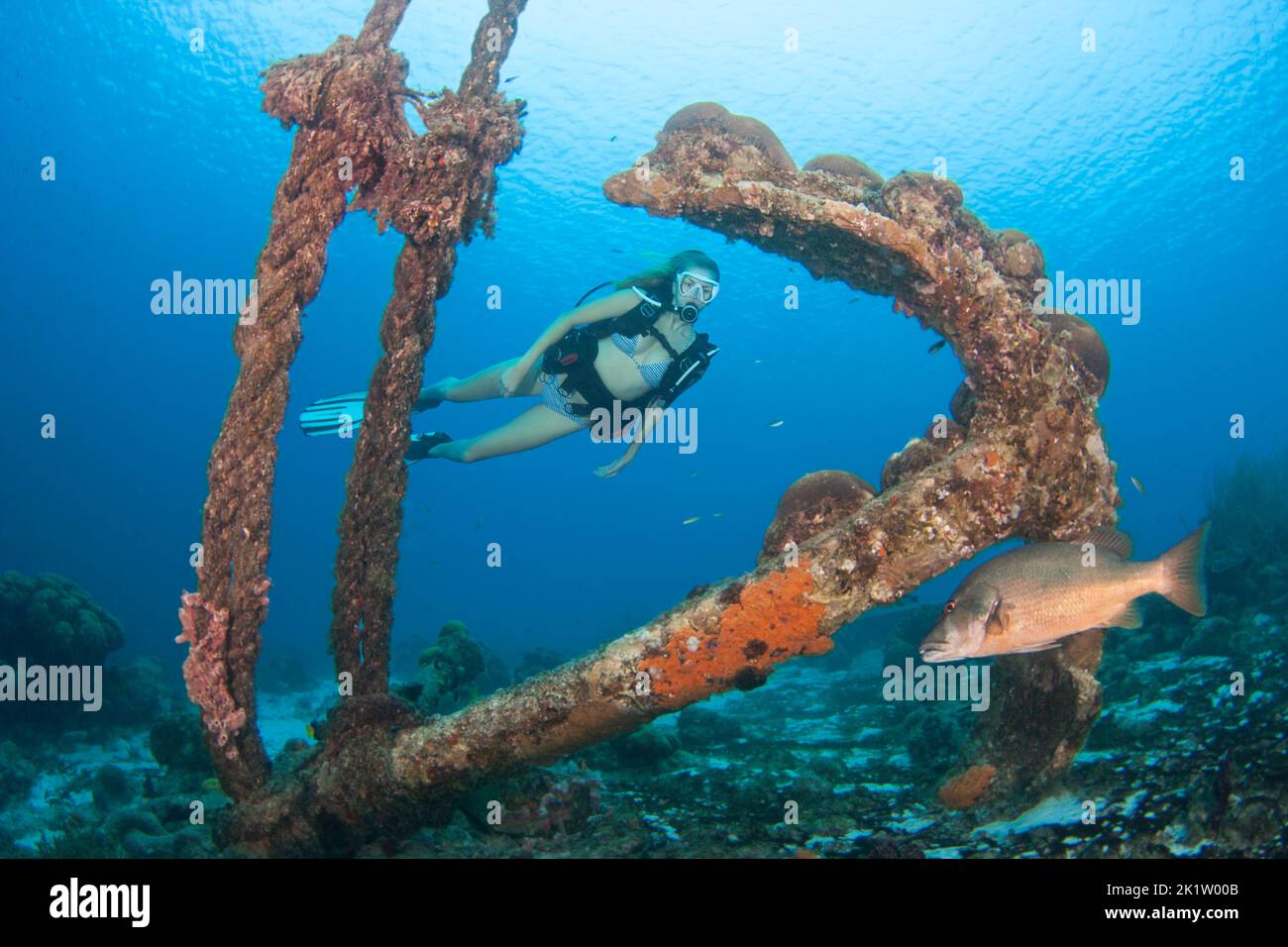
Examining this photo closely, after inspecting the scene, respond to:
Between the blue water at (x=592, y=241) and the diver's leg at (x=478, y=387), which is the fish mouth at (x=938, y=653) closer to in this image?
the blue water at (x=592, y=241)

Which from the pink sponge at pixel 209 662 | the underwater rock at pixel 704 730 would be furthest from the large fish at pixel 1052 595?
the underwater rock at pixel 704 730

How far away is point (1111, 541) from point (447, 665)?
768 centimetres

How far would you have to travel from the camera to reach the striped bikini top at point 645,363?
6.70 metres

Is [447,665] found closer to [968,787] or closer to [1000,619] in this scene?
[968,787]

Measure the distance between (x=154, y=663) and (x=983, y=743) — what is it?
20193 mm

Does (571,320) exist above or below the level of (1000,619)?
above

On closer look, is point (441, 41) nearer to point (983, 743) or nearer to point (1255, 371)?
point (983, 743)

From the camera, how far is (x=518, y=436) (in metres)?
7.37

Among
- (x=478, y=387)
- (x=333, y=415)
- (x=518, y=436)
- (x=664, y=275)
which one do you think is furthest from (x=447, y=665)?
(x=664, y=275)

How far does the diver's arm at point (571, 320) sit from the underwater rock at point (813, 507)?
285 centimetres

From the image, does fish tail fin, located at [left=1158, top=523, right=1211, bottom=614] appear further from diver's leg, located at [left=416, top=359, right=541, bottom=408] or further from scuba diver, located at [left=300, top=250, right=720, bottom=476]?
diver's leg, located at [left=416, top=359, right=541, bottom=408]

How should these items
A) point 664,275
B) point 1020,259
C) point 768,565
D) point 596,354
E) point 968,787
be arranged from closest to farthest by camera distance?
point 768,565 < point 968,787 < point 1020,259 < point 664,275 < point 596,354
